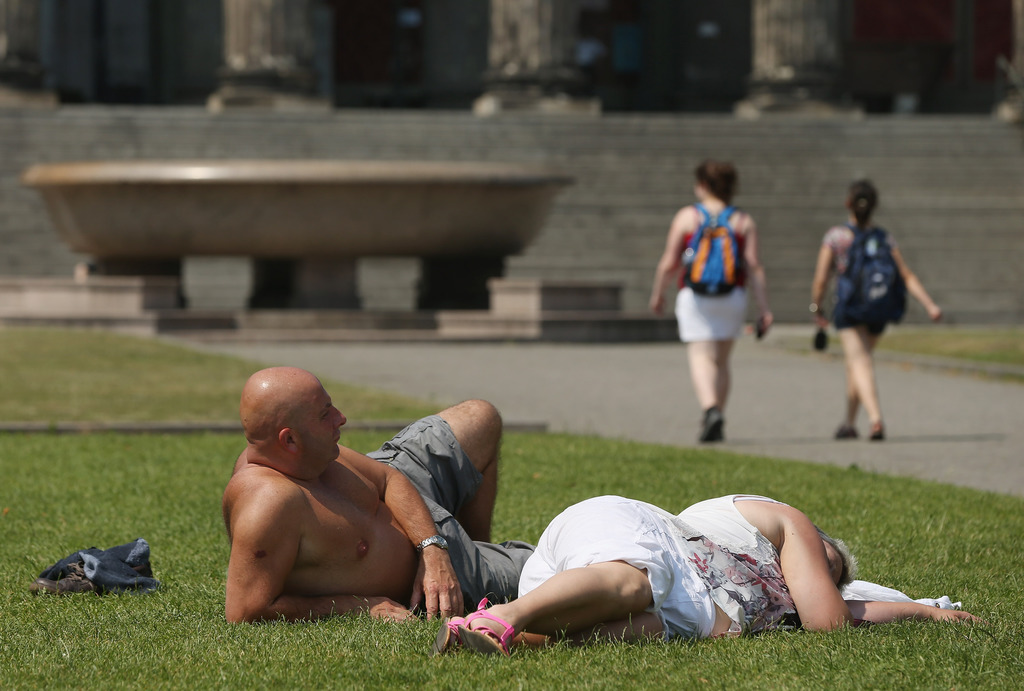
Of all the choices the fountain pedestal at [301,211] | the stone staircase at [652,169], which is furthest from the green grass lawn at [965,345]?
the stone staircase at [652,169]

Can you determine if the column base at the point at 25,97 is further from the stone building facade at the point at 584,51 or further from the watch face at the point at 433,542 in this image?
the watch face at the point at 433,542

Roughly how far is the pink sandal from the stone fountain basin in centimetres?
1674

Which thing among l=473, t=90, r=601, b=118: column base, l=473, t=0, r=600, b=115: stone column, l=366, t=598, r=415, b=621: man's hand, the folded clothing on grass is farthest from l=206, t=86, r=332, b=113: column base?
l=366, t=598, r=415, b=621: man's hand

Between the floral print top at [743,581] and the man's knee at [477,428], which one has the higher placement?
the man's knee at [477,428]

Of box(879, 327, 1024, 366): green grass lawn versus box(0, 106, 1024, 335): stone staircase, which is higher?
box(0, 106, 1024, 335): stone staircase

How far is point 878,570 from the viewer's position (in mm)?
5840

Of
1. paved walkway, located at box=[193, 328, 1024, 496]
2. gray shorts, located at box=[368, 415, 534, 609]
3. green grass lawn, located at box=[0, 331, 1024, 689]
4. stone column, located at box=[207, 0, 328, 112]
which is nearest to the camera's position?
green grass lawn, located at box=[0, 331, 1024, 689]

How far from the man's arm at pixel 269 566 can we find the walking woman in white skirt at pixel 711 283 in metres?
5.95

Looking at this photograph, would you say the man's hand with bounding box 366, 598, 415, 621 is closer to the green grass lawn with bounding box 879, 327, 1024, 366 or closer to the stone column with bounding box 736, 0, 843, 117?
the green grass lawn with bounding box 879, 327, 1024, 366

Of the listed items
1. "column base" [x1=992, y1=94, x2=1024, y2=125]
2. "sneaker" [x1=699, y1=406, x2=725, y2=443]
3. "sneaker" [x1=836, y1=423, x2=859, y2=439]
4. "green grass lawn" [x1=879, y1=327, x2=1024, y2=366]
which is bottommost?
"green grass lawn" [x1=879, y1=327, x2=1024, y2=366]

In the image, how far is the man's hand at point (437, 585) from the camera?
4.70 meters

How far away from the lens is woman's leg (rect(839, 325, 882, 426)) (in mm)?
10633

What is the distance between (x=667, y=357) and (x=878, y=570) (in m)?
12.8

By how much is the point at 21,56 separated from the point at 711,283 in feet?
96.4
